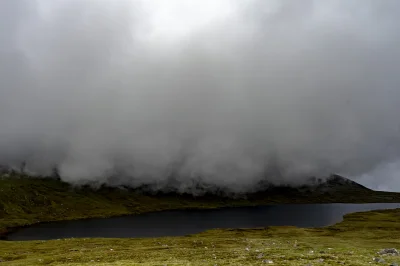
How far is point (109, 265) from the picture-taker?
37562 mm

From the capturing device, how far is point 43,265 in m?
54.0

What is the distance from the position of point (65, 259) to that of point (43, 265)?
8.62 m

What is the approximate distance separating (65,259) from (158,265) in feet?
119

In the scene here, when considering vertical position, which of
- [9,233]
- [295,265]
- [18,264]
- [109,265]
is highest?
[295,265]

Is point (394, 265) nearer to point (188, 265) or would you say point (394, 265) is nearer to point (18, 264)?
point (188, 265)

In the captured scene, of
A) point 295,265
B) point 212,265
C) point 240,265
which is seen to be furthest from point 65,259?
point 295,265

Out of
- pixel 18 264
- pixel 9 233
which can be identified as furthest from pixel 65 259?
pixel 9 233

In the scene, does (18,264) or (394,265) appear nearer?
(394,265)

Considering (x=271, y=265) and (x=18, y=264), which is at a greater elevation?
(x=271, y=265)

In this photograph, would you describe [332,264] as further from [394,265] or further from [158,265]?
[158,265]

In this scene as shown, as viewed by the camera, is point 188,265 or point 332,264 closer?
point 332,264

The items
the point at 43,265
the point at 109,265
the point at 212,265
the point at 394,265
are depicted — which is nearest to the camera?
the point at 394,265

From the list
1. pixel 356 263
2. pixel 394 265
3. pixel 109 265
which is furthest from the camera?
pixel 109 265

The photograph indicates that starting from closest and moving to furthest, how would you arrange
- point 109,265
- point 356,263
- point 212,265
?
1. point 356,263
2. point 212,265
3. point 109,265
